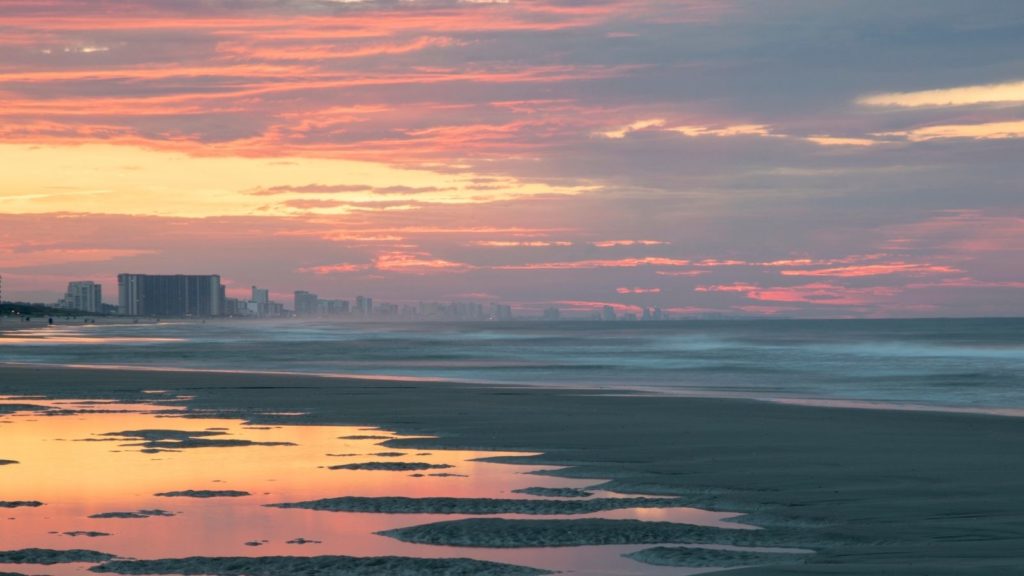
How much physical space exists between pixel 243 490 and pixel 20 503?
7.41 ft

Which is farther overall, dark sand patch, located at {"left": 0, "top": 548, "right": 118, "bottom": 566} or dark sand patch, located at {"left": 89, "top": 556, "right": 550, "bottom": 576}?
dark sand patch, located at {"left": 0, "top": 548, "right": 118, "bottom": 566}

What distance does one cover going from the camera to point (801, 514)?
1227 centimetres

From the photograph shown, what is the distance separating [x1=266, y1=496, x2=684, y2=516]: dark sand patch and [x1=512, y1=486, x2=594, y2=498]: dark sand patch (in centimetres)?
39

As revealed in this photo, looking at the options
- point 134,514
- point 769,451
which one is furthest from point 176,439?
point 769,451

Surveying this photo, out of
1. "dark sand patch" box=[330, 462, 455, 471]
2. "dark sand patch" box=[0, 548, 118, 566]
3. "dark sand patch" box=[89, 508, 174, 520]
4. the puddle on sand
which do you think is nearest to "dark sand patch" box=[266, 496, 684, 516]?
the puddle on sand

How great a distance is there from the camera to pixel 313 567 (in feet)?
31.0

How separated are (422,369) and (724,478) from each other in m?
37.7

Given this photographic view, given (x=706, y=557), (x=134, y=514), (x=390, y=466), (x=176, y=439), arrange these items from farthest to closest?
(x=176, y=439)
(x=390, y=466)
(x=134, y=514)
(x=706, y=557)

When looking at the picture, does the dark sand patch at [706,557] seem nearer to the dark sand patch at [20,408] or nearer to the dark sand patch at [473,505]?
the dark sand patch at [473,505]

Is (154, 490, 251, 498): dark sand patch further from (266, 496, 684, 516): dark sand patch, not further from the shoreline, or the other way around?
the shoreline

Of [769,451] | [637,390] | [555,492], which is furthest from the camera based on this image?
[637,390]

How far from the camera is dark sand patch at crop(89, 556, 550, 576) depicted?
9.30 meters

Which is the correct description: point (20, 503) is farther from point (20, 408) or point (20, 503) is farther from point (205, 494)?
point (20, 408)

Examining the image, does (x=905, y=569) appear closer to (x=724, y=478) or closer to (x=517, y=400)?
(x=724, y=478)
